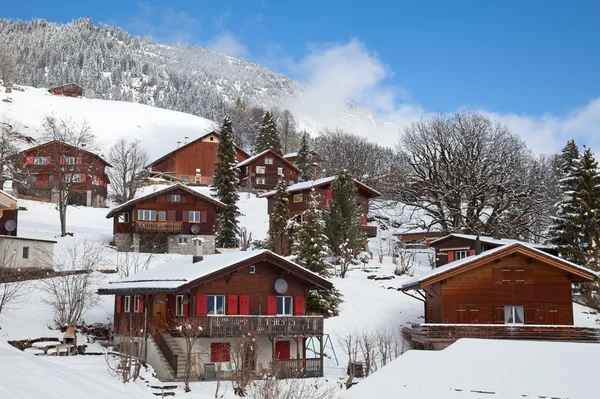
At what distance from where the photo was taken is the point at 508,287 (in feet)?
126

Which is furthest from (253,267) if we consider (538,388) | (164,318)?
(538,388)

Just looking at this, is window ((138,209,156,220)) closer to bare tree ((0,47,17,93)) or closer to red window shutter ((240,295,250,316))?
red window shutter ((240,295,250,316))

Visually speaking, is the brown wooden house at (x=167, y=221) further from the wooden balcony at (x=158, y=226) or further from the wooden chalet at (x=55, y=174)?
the wooden chalet at (x=55, y=174)

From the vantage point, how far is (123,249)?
5688 cm

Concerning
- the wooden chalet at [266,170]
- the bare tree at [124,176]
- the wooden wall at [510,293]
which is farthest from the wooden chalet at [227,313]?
the wooden chalet at [266,170]

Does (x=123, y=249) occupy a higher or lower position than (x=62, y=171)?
lower

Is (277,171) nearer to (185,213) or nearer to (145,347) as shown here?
(185,213)

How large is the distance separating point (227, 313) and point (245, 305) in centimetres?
104

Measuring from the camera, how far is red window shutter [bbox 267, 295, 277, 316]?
1420 inches

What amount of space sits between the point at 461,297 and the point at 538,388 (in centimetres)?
2621

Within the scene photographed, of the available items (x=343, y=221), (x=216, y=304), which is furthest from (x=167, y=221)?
(x=216, y=304)

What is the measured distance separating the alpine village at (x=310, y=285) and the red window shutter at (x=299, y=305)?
84mm

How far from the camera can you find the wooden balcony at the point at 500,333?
1372 inches

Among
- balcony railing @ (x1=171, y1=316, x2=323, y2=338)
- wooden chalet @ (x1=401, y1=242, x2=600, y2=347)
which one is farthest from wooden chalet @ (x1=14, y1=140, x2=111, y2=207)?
wooden chalet @ (x1=401, y1=242, x2=600, y2=347)
